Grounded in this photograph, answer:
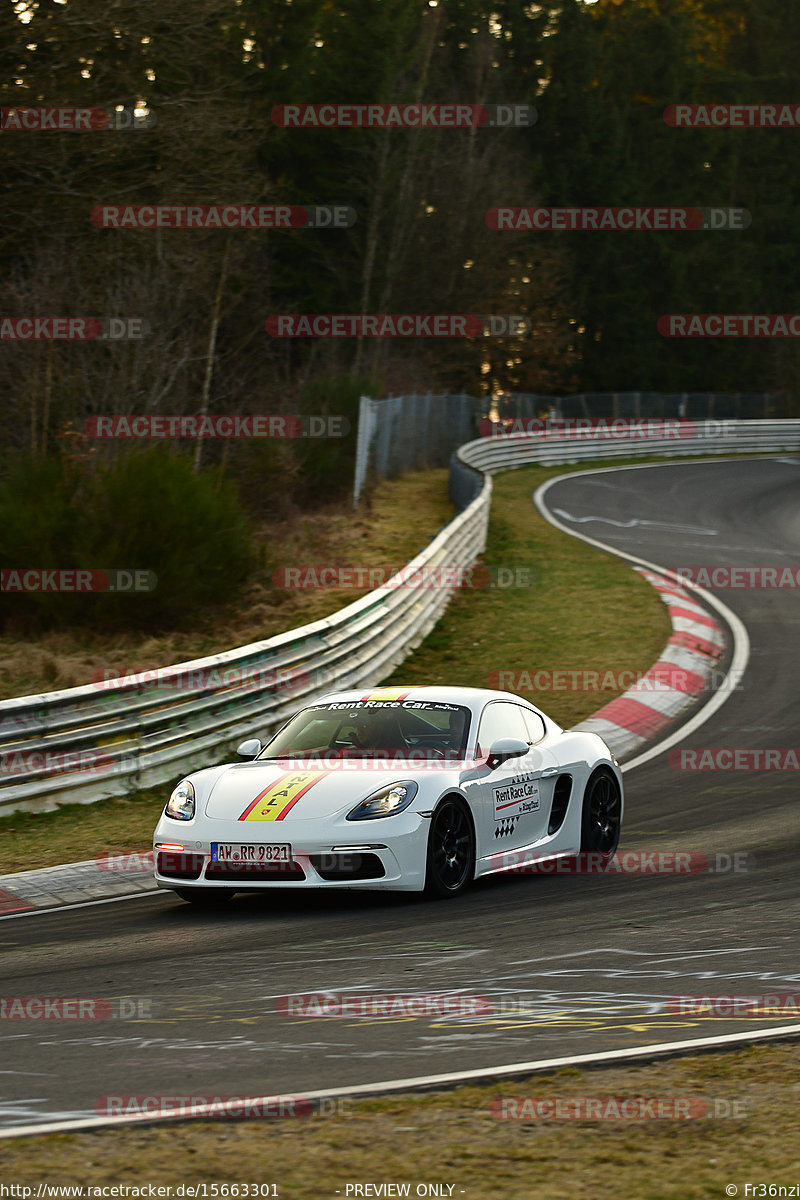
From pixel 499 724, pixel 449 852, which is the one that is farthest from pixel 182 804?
pixel 499 724

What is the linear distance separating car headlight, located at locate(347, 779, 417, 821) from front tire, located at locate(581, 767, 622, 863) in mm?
1887

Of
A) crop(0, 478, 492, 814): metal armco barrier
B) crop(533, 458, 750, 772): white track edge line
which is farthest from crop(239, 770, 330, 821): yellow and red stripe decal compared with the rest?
crop(533, 458, 750, 772): white track edge line

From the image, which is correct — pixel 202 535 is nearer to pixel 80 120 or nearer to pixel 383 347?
pixel 80 120

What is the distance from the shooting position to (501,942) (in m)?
7.99

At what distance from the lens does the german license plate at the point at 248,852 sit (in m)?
8.97

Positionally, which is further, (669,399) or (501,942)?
(669,399)

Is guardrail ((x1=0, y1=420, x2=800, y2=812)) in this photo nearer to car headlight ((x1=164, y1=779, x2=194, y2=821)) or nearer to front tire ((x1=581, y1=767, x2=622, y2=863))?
car headlight ((x1=164, y1=779, x2=194, y2=821))

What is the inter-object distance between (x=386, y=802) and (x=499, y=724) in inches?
60.6

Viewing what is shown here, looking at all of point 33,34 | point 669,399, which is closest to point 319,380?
point 33,34

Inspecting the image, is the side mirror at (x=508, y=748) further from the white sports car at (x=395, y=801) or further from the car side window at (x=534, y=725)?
the car side window at (x=534, y=725)

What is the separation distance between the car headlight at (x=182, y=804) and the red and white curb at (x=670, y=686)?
6214 millimetres

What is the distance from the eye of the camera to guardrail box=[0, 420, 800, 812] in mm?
12203

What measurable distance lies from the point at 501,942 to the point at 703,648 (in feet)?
40.2

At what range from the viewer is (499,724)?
1048 centimetres
